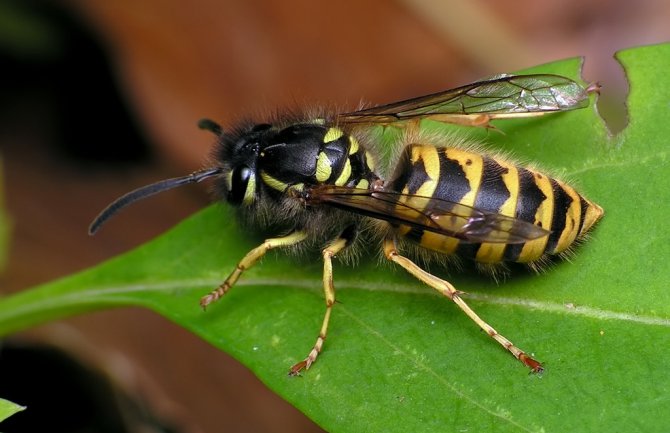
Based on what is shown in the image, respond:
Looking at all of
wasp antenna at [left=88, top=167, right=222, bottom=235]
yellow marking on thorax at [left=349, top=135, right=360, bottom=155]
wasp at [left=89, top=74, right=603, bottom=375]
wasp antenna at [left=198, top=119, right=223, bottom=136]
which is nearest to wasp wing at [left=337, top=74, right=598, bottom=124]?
wasp at [left=89, top=74, right=603, bottom=375]

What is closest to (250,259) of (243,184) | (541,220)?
(243,184)

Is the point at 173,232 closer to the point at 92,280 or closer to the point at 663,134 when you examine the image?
the point at 92,280

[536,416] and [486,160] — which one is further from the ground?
[486,160]

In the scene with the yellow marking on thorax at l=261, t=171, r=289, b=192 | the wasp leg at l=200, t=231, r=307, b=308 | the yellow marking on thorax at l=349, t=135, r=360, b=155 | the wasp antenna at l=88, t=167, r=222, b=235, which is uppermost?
the wasp antenna at l=88, t=167, r=222, b=235

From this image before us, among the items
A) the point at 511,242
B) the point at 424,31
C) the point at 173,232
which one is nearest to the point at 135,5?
the point at 424,31

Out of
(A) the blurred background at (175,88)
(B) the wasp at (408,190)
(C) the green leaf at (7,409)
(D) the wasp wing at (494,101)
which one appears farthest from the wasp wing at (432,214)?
(A) the blurred background at (175,88)

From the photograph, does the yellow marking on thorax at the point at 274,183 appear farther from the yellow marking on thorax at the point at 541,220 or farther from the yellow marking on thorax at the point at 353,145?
the yellow marking on thorax at the point at 541,220

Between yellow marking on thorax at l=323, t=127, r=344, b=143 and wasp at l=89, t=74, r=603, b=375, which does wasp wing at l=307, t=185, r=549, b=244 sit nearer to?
wasp at l=89, t=74, r=603, b=375
